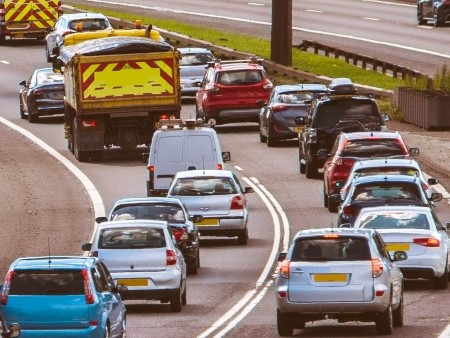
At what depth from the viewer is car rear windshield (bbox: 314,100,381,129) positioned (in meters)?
45.2

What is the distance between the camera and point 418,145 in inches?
1999

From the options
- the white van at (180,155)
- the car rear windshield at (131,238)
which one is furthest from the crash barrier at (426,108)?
the car rear windshield at (131,238)

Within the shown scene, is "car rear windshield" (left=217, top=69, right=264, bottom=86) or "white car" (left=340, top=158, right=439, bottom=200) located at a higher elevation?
"white car" (left=340, top=158, right=439, bottom=200)

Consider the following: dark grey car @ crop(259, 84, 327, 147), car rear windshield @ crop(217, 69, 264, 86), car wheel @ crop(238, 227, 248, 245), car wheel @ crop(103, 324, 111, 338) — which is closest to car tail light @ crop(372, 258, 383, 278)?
car wheel @ crop(103, 324, 111, 338)

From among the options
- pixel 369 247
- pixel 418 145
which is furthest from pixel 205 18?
pixel 369 247

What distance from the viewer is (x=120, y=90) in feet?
165

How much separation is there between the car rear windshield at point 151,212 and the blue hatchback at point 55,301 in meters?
10.2

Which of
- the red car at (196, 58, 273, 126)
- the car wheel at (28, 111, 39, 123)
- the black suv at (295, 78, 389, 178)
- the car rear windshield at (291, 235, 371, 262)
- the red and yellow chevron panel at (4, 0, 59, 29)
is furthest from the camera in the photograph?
the red and yellow chevron panel at (4, 0, 59, 29)

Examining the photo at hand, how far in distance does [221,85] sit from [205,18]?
27240 millimetres

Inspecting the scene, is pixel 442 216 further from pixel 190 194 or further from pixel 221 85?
pixel 221 85

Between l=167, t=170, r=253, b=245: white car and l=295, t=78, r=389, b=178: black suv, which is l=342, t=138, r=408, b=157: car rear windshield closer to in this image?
l=295, t=78, r=389, b=178: black suv

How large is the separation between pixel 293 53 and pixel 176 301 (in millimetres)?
41450

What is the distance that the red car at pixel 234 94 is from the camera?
55250mm

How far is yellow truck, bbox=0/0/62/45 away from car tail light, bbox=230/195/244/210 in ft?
121
